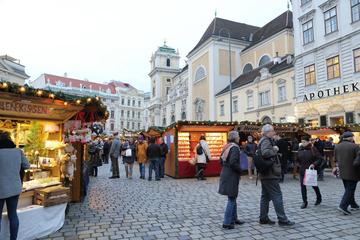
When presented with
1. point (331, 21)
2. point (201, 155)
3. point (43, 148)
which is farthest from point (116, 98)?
point (43, 148)

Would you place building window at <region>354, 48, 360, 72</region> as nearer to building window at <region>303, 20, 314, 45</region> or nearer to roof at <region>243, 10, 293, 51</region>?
building window at <region>303, 20, 314, 45</region>

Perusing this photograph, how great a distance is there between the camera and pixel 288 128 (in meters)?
15.9

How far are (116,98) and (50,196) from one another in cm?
8269

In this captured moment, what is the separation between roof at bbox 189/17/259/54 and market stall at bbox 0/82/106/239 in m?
39.1

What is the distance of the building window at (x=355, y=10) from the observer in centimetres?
1970

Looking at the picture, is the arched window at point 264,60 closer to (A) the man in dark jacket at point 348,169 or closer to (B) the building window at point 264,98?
(B) the building window at point 264,98

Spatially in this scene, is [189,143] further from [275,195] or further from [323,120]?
[323,120]

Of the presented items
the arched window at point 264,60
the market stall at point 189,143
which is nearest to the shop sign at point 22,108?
the market stall at point 189,143

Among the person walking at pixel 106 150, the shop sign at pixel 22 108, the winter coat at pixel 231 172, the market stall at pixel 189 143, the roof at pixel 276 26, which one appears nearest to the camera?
the winter coat at pixel 231 172

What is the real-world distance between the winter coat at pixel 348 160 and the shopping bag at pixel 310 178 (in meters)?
0.56

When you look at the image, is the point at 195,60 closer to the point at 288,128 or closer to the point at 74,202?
the point at 288,128

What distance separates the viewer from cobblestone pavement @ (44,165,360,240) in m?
5.11

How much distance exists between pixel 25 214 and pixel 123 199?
11.3ft

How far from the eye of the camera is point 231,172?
5.44 metres
